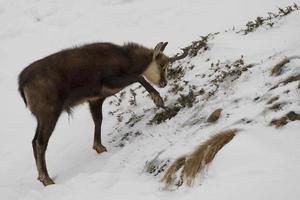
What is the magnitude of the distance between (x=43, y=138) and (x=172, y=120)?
2.02 m

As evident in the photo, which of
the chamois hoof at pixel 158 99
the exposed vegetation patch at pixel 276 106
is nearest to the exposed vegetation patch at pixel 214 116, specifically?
the exposed vegetation patch at pixel 276 106

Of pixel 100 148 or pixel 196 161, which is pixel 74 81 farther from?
pixel 196 161

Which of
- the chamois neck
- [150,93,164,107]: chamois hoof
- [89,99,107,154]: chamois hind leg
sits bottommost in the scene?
[89,99,107,154]: chamois hind leg

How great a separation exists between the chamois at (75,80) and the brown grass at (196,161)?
262 cm

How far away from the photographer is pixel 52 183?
7.84m

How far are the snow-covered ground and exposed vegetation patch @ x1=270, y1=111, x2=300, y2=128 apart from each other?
77mm

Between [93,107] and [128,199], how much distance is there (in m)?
3.32

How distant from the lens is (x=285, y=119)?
556 cm

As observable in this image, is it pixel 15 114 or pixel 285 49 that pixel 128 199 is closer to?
pixel 285 49

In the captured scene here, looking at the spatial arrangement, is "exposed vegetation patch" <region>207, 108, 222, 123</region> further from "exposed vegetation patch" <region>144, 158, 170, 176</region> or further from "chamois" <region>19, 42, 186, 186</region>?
"chamois" <region>19, 42, 186, 186</region>

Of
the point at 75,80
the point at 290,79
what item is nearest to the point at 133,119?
the point at 75,80

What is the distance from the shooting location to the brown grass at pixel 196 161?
5441 mm

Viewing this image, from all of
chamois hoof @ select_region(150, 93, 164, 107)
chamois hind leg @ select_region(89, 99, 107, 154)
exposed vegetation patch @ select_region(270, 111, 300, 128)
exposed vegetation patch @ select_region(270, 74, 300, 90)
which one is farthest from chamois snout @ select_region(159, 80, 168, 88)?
exposed vegetation patch @ select_region(270, 111, 300, 128)

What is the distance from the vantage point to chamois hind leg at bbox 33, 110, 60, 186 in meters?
7.88
